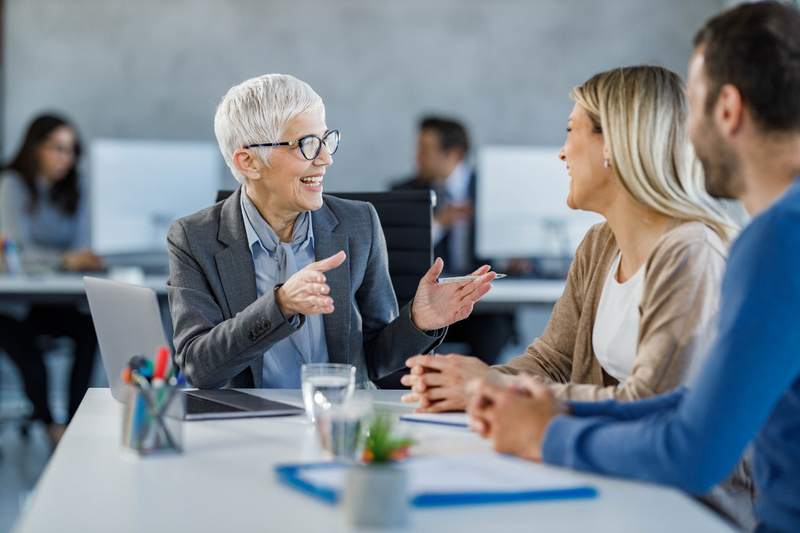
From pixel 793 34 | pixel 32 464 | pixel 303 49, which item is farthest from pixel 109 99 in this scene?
pixel 793 34

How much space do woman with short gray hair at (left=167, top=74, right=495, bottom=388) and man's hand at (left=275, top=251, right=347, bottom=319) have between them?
8.2 inches

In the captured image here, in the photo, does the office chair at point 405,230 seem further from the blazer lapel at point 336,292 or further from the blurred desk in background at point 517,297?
the blurred desk in background at point 517,297

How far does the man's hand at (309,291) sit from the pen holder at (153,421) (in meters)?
0.48

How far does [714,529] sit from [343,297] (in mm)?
1341

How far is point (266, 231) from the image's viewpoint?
239 centimetres

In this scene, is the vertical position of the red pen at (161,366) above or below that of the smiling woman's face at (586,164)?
below

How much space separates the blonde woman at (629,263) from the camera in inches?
65.4

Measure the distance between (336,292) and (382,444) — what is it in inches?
46.5

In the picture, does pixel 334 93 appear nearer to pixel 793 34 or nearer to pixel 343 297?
pixel 343 297

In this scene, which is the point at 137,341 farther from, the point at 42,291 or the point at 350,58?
the point at 350,58

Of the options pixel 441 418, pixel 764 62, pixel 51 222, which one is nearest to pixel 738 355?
pixel 764 62

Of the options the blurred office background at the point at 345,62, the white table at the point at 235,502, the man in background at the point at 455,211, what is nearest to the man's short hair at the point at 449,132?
the man in background at the point at 455,211

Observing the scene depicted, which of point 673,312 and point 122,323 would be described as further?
point 122,323

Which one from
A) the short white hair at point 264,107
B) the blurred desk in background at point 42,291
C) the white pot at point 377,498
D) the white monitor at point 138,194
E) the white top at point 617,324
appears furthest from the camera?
the white monitor at point 138,194
